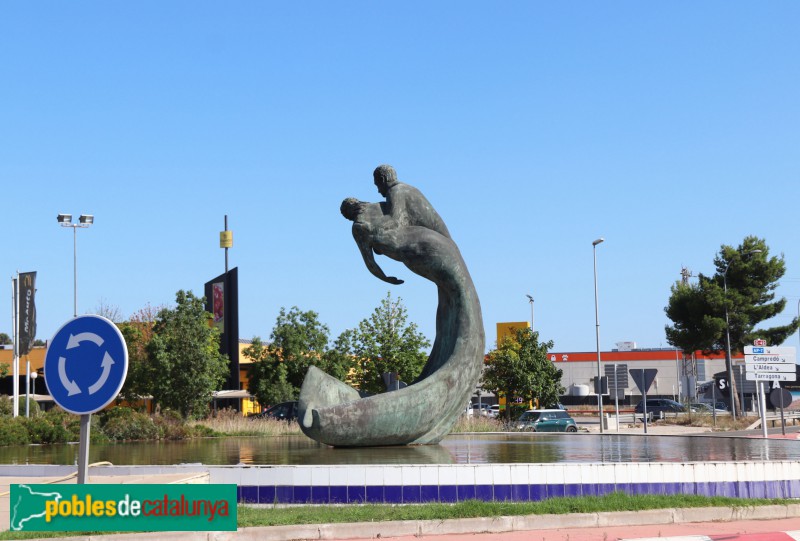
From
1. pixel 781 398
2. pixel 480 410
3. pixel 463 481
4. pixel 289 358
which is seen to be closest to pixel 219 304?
pixel 289 358

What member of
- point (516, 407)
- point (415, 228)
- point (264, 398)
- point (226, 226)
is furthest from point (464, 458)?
point (226, 226)

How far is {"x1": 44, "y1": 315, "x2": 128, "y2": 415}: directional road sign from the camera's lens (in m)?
4.58

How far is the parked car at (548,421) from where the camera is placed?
1225 inches

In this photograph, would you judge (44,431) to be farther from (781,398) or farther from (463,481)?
(781,398)

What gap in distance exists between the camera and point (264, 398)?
1780 inches

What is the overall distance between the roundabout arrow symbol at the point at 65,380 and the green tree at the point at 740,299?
4393cm

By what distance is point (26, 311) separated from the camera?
116 ft

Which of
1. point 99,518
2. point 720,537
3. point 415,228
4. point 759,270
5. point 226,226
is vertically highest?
point 226,226

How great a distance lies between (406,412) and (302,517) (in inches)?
152

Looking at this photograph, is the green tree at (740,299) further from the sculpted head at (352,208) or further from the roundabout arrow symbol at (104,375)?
the roundabout arrow symbol at (104,375)

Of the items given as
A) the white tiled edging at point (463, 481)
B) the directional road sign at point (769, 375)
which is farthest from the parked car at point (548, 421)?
the white tiled edging at point (463, 481)

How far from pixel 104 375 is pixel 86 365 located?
14cm

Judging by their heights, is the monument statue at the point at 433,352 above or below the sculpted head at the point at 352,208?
below

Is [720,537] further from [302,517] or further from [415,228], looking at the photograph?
[415,228]
